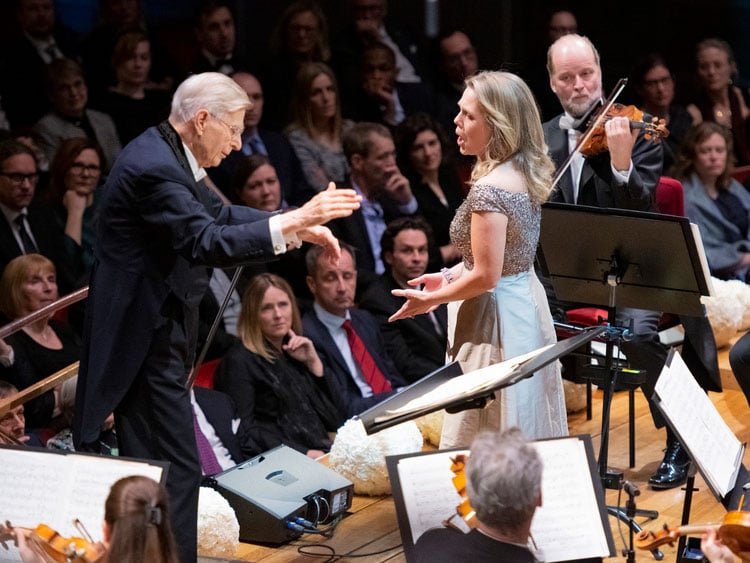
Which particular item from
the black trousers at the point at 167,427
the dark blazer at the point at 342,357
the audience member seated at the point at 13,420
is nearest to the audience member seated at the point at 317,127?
the dark blazer at the point at 342,357

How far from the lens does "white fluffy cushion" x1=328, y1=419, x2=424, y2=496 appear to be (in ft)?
14.0

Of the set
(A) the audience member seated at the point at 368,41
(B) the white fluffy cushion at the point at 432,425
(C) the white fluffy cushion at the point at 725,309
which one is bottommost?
(B) the white fluffy cushion at the point at 432,425

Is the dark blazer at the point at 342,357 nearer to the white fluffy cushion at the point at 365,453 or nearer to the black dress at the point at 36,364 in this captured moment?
the white fluffy cushion at the point at 365,453

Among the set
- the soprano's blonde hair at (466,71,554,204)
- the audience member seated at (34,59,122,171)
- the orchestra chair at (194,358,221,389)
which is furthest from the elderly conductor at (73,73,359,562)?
the audience member seated at (34,59,122,171)

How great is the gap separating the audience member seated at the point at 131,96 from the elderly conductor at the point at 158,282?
2657mm

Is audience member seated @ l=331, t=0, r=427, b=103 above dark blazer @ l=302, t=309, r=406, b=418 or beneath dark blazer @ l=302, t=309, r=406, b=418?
above

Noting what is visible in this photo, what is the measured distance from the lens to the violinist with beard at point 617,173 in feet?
13.8

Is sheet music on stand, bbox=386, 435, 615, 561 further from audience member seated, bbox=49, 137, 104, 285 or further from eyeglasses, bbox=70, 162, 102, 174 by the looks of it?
eyeglasses, bbox=70, 162, 102, 174

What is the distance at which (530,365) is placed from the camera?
268 cm

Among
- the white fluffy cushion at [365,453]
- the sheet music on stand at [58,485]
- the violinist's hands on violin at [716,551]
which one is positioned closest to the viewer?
the violinist's hands on violin at [716,551]

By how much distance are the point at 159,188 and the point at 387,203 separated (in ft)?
9.68

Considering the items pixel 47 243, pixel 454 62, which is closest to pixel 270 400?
pixel 47 243

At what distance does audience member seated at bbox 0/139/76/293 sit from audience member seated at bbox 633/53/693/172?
380 centimetres

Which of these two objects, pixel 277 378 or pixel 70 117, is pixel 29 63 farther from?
pixel 277 378
